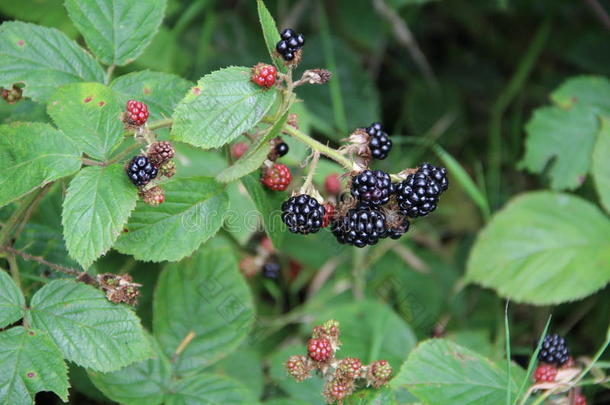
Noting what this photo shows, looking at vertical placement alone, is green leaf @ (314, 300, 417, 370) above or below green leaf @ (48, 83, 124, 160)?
below

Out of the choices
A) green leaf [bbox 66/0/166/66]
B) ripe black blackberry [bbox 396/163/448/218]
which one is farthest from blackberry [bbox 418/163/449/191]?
green leaf [bbox 66/0/166/66]

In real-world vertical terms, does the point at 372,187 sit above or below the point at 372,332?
above

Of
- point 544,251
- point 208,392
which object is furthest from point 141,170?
point 544,251

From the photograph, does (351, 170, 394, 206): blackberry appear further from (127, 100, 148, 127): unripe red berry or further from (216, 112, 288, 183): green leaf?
(127, 100, 148, 127): unripe red berry

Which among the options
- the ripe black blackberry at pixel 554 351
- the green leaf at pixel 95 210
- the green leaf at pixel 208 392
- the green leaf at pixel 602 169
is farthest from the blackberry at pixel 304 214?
the green leaf at pixel 602 169

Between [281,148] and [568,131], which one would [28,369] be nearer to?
[281,148]

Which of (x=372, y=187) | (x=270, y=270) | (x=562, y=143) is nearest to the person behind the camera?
(x=372, y=187)

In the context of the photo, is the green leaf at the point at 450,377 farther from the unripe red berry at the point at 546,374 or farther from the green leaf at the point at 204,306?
the green leaf at the point at 204,306

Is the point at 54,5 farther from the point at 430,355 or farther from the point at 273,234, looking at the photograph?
the point at 430,355
